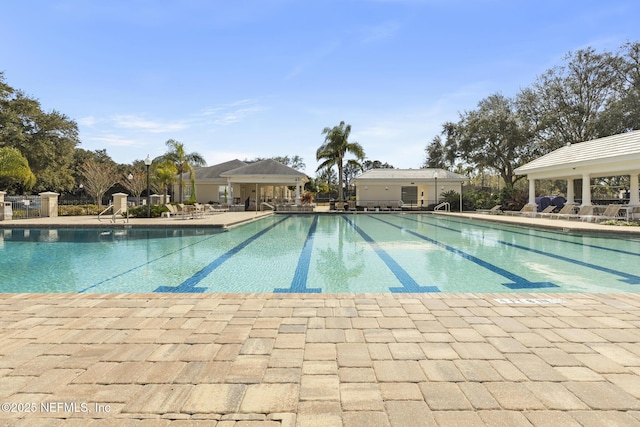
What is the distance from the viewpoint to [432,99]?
62.1 feet

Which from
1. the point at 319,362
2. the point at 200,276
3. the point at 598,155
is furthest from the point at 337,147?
the point at 319,362

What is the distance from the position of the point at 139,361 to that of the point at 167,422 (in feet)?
2.82

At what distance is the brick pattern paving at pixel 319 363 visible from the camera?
1946mm

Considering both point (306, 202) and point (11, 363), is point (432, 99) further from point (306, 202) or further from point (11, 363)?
point (11, 363)

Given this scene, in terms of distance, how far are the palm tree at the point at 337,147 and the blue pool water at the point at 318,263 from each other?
54.1 ft

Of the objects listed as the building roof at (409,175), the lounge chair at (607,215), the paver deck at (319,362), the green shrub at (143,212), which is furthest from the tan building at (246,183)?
the paver deck at (319,362)

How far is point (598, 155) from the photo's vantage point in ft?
55.1

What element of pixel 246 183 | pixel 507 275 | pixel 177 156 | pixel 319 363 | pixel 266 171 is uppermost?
pixel 177 156

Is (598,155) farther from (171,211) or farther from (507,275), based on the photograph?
(171,211)

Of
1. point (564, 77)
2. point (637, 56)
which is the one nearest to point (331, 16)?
point (564, 77)

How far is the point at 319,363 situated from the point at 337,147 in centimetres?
2622

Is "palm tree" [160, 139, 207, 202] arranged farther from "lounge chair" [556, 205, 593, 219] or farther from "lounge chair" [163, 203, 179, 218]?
"lounge chair" [556, 205, 593, 219]

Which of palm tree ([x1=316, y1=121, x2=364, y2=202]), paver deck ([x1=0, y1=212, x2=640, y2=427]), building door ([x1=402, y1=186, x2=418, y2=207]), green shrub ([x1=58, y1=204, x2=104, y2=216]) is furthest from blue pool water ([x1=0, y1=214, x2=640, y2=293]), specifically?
building door ([x1=402, y1=186, x2=418, y2=207])

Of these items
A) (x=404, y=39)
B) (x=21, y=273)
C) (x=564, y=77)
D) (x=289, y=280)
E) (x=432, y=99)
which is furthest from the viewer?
(x=564, y=77)
